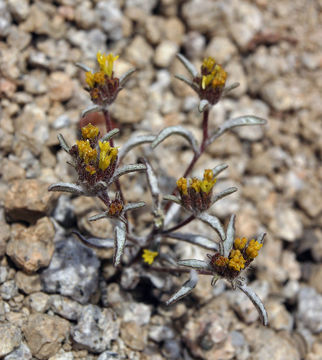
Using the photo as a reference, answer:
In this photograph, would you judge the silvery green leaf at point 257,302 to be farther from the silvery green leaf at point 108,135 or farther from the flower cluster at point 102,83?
the flower cluster at point 102,83

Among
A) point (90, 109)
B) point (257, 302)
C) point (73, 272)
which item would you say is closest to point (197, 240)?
point (257, 302)

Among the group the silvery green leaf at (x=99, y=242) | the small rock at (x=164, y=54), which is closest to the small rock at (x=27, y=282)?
the silvery green leaf at (x=99, y=242)

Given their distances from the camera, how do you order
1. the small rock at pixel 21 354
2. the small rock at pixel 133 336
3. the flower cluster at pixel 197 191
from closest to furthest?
the small rock at pixel 21 354 → the flower cluster at pixel 197 191 → the small rock at pixel 133 336

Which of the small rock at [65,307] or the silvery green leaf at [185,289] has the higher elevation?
the silvery green leaf at [185,289]

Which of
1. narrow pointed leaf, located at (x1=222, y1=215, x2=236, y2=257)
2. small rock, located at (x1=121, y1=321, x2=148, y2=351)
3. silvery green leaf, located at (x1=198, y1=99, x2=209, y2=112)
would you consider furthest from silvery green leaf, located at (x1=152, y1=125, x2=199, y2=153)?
small rock, located at (x1=121, y1=321, x2=148, y2=351)

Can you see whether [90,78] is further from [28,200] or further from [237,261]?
[237,261]

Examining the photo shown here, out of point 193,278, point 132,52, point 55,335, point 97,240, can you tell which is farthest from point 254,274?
point 132,52

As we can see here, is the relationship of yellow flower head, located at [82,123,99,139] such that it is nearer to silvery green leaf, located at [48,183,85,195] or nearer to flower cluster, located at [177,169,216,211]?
silvery green leaf, located at [48,183,85,195]
